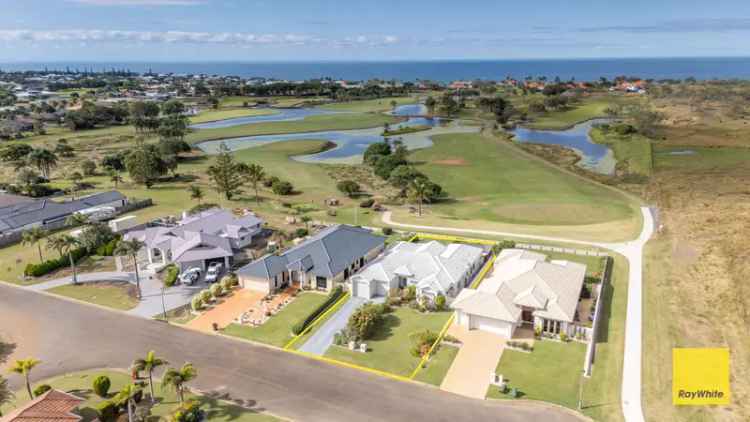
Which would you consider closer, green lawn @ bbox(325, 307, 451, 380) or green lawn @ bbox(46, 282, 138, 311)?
green lawn @ bbox(325, 307, 451, 380)

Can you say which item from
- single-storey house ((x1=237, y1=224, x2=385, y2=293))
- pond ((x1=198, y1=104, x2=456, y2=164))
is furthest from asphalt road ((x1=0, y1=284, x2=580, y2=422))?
pond ((x1=198, y1=104, x2=456, y2=164))

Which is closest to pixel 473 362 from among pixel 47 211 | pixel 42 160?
pixel 47 211

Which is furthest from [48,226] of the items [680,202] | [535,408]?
[680,202]

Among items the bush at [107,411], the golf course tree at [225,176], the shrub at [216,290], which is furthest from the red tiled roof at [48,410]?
the golf course tree at [225,176]

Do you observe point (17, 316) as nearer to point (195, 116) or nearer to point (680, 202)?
point (680, 202)

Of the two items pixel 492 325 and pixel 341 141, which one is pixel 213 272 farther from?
pixel 341 141

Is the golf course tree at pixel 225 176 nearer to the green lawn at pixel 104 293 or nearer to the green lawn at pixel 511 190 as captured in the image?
the green lawn at pixel 104 293

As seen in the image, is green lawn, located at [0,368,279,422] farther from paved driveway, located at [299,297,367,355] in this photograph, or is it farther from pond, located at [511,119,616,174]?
→ pond, located at [511,119,616,174]
